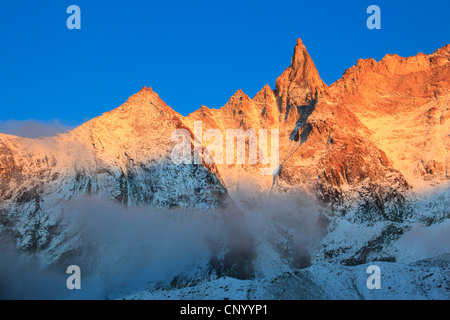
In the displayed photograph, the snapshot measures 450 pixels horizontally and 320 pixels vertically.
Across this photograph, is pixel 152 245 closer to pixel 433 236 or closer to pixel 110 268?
pixel 110 268

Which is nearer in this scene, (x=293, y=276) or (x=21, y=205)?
(x=293, y=276)

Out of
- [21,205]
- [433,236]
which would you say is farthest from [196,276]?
[433,236]

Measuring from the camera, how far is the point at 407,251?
612 ft

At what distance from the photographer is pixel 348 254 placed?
632ft

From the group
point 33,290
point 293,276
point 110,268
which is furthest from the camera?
point 110,268

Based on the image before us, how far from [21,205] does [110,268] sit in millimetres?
35437

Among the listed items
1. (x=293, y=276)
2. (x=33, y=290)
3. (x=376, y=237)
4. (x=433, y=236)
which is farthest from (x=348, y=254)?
(x=33, y=290)
